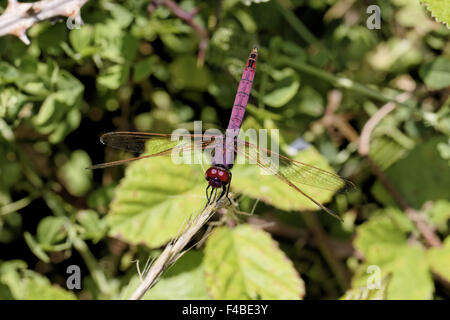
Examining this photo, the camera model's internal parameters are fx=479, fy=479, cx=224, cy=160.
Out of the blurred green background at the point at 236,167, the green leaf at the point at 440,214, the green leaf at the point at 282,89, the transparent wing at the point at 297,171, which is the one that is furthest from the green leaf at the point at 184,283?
the green leaf at the point at 440,214

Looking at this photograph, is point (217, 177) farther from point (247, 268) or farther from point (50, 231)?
point (50, 231)

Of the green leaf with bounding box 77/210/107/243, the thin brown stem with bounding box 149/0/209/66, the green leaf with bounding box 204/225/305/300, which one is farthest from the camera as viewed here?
the green leaf with bounding box 77/210/107/243

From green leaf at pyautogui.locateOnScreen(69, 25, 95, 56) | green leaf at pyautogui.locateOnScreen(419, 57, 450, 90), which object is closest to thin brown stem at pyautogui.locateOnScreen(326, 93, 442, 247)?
green leaf at pyautogui.locateOnScreen(419, 57, 450, 90)

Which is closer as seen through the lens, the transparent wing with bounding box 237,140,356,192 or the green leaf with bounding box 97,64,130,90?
the transparent wing with bounding box 237,140,356,192

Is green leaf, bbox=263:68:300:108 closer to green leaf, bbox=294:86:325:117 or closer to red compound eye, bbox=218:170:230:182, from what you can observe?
green leaf, bbox=294:86:325:117

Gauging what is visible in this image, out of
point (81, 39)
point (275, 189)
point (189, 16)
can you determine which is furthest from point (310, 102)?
point (81, 39)

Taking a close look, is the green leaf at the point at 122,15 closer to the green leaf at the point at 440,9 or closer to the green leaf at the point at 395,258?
the green leaf at the point at 440,9

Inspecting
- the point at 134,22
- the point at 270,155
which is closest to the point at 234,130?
the point at 270,155
